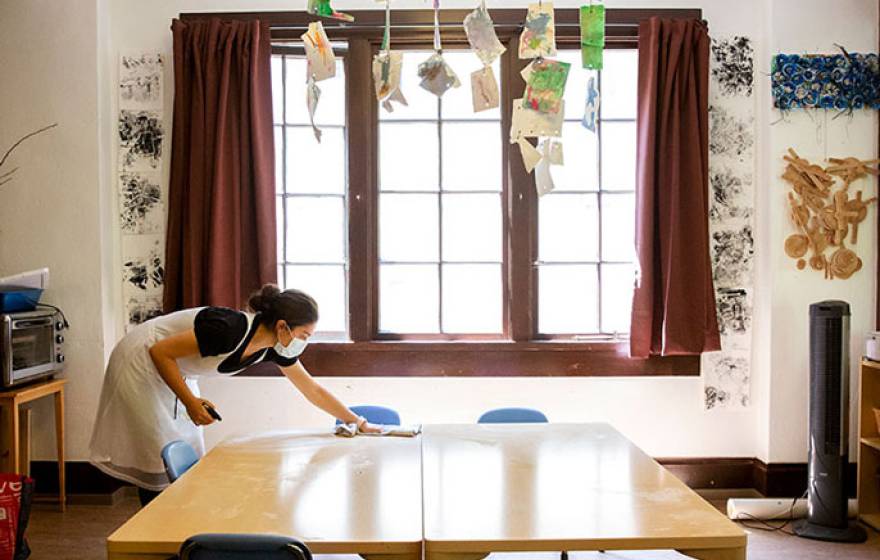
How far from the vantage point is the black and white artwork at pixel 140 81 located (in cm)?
453

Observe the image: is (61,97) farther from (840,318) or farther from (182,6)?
(840,318)

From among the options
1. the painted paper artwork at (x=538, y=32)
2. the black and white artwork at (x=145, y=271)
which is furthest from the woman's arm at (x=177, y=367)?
the black and white artwork at (x=145, y=271)

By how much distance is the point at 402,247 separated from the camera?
4.64m

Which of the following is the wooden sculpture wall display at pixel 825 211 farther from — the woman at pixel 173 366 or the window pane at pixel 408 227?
the woman at pixel 173 366

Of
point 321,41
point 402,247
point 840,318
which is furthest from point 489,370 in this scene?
point 321,41

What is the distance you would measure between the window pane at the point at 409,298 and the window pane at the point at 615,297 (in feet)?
3.09

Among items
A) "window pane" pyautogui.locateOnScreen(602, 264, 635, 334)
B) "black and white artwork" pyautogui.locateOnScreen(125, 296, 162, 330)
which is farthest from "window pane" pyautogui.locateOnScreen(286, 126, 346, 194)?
"window pane" pyautogui.locateOnScreen(602, 264, 635, 334)

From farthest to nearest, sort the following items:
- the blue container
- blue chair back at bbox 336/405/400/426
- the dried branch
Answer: the dried branch → the blue container → blue chair back at bbox 336/405/400/426

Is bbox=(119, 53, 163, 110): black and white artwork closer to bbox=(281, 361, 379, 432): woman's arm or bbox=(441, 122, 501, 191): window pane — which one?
bbox=(441, 122, 501, 191): window pane

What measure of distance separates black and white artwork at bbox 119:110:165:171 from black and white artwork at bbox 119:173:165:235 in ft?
0.20

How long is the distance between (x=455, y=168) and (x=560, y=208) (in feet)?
2.07

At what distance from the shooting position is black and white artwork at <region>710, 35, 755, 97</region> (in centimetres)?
450

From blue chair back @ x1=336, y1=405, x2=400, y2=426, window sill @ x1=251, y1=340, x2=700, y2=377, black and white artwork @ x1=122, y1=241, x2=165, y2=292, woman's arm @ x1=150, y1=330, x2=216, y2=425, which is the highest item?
black and white artwork @ x1=122, y1=241, x2=165, y2=292

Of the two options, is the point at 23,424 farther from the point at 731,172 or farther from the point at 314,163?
the point at 731,172
